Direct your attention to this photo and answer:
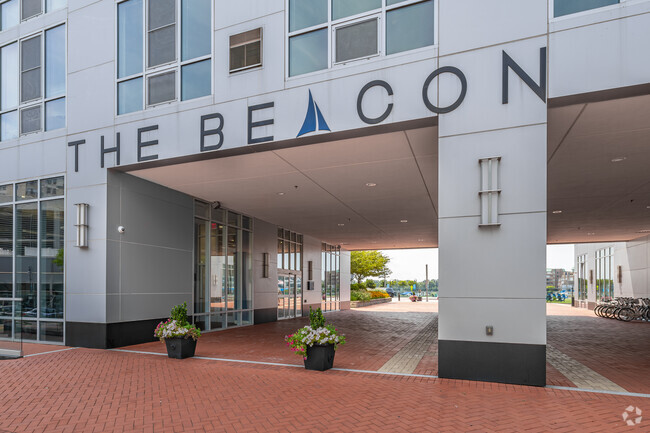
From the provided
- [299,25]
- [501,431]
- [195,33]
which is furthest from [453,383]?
[195,33]

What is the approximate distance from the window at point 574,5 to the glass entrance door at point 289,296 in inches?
605

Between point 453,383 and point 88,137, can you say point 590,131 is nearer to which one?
point 453,383

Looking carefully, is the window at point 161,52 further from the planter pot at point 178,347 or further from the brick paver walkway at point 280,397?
the brick paver walkway at point 280,397

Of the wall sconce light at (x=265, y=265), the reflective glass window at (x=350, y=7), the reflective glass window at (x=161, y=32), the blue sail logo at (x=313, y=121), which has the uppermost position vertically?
the reflective glass window at (x=161, y=32)

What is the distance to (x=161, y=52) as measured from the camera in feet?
33.9

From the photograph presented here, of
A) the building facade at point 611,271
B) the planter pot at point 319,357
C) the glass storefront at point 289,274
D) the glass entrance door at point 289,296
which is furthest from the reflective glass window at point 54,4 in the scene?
the building facade at point 611,271

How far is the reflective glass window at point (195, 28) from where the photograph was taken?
967 centimetres

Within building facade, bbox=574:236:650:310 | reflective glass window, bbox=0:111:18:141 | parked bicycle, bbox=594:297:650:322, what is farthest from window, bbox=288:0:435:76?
building facade, bbox=574:236:650:310

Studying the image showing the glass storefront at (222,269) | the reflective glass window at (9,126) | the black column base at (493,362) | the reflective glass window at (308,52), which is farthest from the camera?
the glass storefront at (222,269)

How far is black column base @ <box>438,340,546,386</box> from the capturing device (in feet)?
21.4

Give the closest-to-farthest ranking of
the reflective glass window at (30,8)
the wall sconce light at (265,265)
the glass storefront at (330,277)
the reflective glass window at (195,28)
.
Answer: the reflective glass window at (195,28) → the reflective glass window at (30,8) → the wall sconce light at (265,265) → the glass storefront at (330,277)

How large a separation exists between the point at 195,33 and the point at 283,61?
271 cm

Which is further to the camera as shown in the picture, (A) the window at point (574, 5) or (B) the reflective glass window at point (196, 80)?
(B) the reflective glass window at point (196, 80)

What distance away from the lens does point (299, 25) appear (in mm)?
8531
